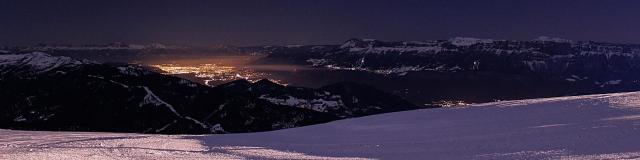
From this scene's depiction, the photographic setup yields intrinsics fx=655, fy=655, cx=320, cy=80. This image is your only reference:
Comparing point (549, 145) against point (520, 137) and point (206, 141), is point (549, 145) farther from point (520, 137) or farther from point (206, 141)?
point (206, 141)

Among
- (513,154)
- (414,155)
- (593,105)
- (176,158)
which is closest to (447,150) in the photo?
(414,155)

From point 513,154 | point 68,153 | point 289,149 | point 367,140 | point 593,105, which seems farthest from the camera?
point 593,105

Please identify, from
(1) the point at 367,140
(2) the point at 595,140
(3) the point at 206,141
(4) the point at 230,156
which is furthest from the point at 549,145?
(3) the point at 206,141

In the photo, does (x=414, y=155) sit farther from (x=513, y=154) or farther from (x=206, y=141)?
(x=206, y=141)

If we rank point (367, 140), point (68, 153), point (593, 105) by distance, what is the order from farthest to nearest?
point (593, 105) → point (367, 140) → point (68, 153)

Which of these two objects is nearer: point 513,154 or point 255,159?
point 513,154

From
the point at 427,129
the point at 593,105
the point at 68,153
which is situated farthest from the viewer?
the point at 593,105
